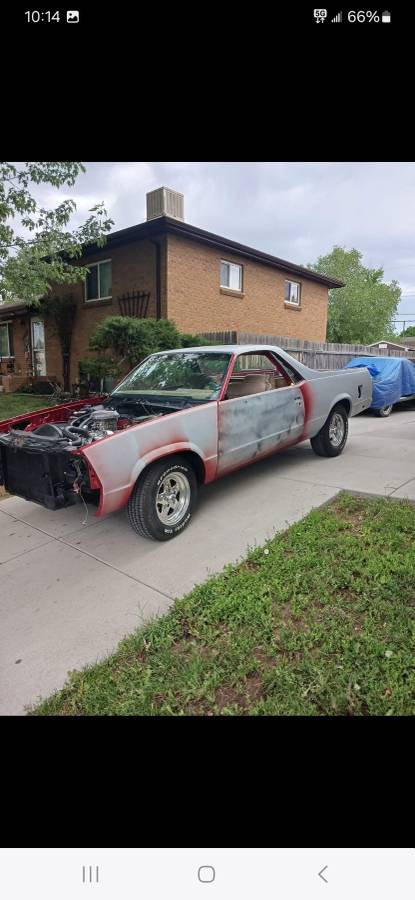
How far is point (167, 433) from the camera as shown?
357 centimetres

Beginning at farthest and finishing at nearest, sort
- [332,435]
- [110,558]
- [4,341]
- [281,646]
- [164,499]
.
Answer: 1. [4,341]
2. [332,435]
3. [164,499]
4. [110,558]
5. [281,646]

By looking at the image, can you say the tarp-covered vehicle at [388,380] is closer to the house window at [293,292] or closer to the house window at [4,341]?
the house window at [293,292]

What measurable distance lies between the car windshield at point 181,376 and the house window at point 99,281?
977cm

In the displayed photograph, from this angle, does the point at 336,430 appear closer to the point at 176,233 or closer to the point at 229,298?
the point at 176,233

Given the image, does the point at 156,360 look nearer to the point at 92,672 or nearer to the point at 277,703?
the point at 92,672

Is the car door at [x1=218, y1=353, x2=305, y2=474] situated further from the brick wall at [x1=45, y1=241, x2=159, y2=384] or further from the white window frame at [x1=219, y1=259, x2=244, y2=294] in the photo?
the white window frame at [x1=219, y1=259, x2=244, y2=294]

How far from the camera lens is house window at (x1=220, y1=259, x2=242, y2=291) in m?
14.1

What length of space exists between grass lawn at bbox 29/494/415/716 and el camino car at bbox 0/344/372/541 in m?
0.92

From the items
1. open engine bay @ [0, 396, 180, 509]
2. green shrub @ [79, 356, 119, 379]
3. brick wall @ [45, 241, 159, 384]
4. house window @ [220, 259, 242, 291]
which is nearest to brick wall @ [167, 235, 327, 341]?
house window @ [220, 259, 242, 291]

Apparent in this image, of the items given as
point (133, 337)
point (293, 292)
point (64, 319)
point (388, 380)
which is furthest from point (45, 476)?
point (293, 292)

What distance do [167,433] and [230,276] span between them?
40.2 ft

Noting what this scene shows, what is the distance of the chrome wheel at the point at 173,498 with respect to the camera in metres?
3.71

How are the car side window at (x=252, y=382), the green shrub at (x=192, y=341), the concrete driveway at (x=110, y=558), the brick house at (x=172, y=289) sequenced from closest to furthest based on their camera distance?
1. the concrete driveway at (x=110, y=558)
2. the car side window at (x=252, y=382)
3. the green shrub at (x=192, y=341)
4. the brick house at (x=172, y=289)

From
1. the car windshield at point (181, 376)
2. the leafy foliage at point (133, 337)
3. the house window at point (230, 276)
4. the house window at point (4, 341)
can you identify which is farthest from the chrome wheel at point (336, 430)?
the house window at point (4, 341)
